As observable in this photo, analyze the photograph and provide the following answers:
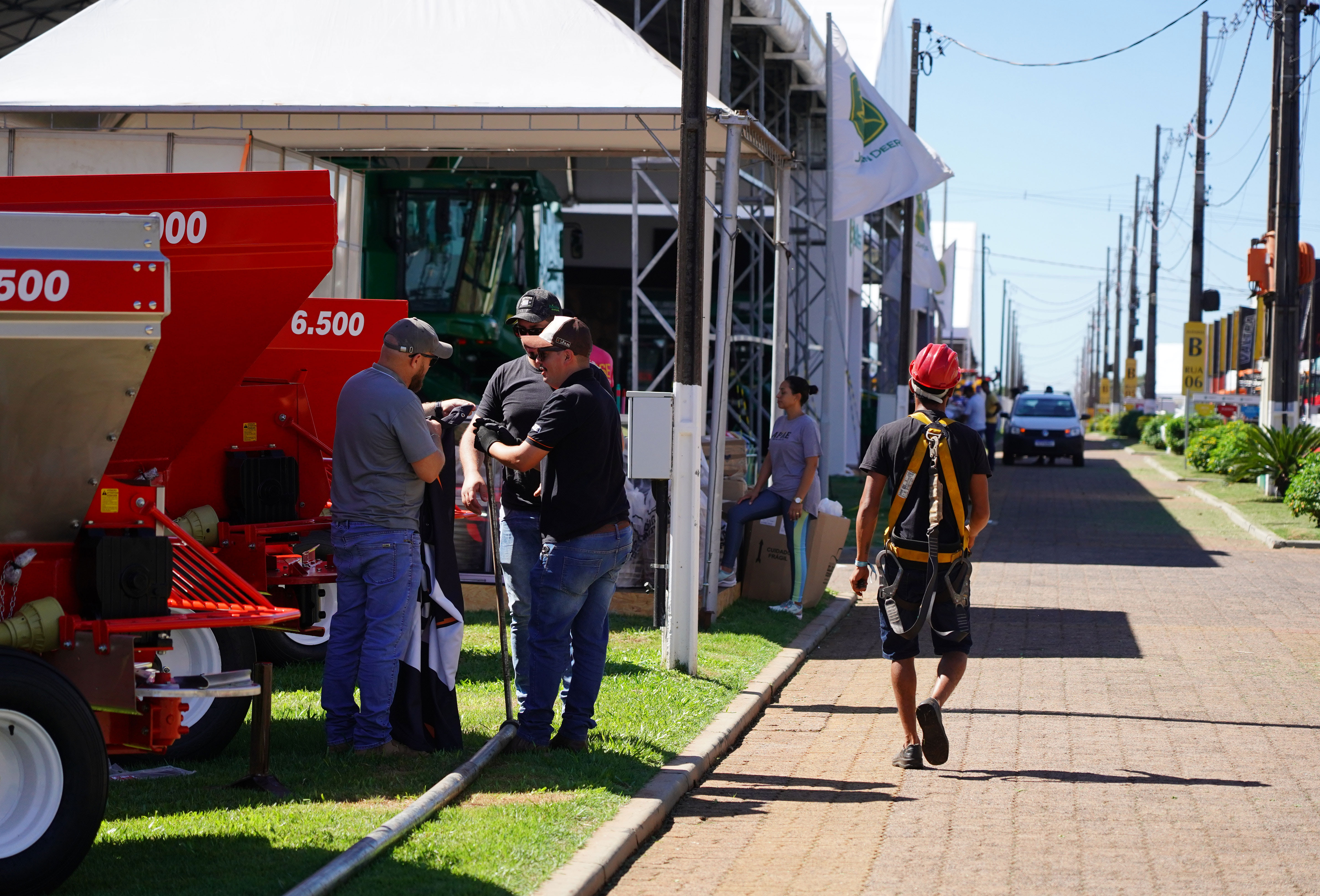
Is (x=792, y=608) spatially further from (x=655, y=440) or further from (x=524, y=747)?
(x=524, y=747)

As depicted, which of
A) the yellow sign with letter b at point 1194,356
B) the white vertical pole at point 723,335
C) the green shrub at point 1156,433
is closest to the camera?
the white vertical pole at point 723,335

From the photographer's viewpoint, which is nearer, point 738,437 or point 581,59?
point 581,59

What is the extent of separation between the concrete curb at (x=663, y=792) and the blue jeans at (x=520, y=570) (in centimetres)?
87

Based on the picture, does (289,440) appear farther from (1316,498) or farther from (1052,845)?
(1316,498)

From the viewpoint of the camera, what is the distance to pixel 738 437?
13.8 metres

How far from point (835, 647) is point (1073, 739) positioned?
3343mm

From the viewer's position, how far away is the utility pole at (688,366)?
30.0 ft

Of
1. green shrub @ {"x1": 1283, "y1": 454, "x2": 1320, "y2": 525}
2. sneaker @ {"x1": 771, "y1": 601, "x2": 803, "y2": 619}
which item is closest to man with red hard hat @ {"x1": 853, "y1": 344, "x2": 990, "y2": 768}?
sneaker @ {"x1": 771, "y1": 601, "x2": 803, "y2": 619}

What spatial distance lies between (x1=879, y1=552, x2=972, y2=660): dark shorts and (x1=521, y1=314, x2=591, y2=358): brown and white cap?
183 cm

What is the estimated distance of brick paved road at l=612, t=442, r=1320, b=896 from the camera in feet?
18.2

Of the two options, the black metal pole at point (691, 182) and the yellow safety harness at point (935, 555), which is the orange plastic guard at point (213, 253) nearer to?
the yellow safety harness at point (935, 555)

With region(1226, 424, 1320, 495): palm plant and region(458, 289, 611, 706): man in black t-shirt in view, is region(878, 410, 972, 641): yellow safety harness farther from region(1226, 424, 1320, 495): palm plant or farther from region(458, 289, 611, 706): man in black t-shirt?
region(1226, 424, 1320, 495): palm plant

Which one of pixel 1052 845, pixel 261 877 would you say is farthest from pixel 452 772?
pixel 1052 845

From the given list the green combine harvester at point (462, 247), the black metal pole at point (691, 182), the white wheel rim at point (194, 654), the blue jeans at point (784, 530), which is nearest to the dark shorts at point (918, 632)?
the black metal pole at point (691, 182)
